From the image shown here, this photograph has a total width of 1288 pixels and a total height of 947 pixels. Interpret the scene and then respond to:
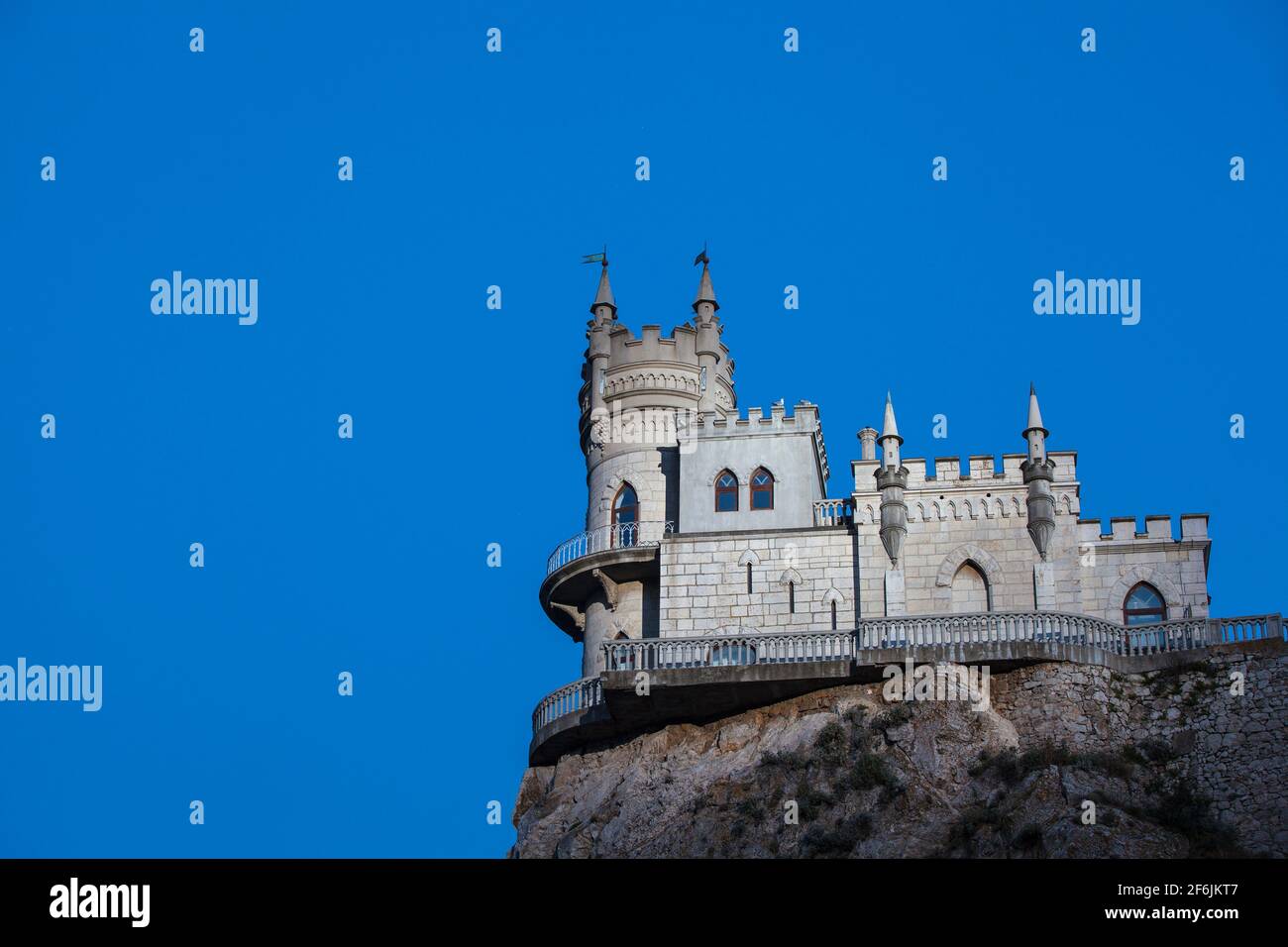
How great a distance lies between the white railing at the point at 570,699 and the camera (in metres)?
52.4

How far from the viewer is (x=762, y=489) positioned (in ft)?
179

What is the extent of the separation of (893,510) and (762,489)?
4.00 meters

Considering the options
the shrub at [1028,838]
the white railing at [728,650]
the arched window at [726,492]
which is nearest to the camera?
the shrub at [1028,838]

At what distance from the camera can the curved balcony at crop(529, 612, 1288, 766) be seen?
48.5 metres

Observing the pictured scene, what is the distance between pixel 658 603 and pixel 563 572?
3.27 meters

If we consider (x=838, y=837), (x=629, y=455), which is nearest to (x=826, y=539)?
(x=629, y=455)

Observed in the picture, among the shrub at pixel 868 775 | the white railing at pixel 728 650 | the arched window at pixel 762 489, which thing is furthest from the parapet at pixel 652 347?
the shrub at pixel 868 775

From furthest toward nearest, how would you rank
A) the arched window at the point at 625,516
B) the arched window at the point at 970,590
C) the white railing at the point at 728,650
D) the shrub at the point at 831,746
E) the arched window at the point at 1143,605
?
the arched window at the point at 625,516, the arched window at the point at 970,590, the arched window at the point at 1143,605, the white railing at the point at 728,650, the shrub at the point at 831,746

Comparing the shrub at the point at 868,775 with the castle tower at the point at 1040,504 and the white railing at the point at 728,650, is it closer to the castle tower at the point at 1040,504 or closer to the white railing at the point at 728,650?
the white railing at the point at 728,650

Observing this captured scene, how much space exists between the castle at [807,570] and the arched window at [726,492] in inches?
2.1

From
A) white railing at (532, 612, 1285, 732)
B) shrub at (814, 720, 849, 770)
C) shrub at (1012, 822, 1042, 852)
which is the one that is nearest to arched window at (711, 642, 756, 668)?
white railing at (532, 612, 1285, 732)

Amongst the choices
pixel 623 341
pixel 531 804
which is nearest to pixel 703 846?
pixel 531 804

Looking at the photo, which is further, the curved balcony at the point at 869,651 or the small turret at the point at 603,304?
the small turret at the point at 603,304

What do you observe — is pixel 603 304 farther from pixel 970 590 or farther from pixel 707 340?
pixel 970 590
